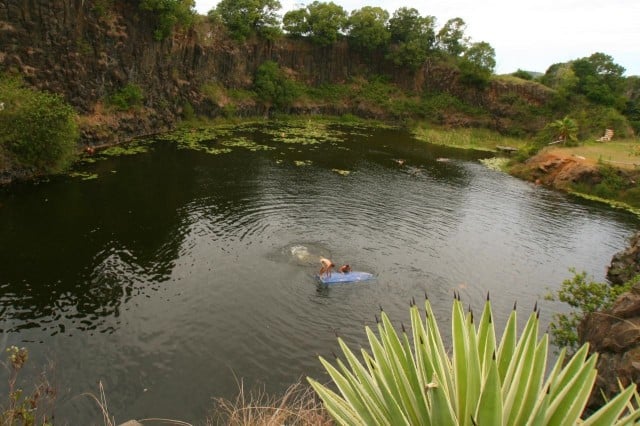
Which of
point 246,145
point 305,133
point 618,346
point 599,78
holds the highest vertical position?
point 599,78

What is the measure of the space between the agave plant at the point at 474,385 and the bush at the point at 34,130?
26.4m

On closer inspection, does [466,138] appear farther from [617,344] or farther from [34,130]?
[617,344]

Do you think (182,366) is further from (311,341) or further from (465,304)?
(465,304)

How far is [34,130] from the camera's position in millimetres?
24328

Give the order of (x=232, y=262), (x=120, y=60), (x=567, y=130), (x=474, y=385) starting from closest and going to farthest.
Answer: (x=474, y=385)
(x=232, y=262)
(x=120, y=60)
(x=567, y=130)

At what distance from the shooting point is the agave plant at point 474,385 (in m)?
3.40

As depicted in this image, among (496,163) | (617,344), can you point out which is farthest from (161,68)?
(617,344)

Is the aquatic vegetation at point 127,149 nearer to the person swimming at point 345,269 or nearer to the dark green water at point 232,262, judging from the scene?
the dark green water at point 232,262

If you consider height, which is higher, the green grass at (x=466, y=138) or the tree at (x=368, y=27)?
the tree at (x=368, y=27)

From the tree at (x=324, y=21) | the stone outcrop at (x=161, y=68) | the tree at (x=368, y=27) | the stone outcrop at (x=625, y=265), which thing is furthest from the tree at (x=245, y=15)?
the stone outcrop at (x=625, y=265)

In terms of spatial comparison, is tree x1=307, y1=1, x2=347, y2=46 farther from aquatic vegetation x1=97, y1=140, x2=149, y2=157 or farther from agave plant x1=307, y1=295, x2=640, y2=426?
agave plant x1=307, y1=295, x2=640, y2=426

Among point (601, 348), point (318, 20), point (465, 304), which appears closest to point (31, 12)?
point (465, 304)

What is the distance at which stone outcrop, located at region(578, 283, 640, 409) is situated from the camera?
7996 mm

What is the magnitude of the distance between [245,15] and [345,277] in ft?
166
